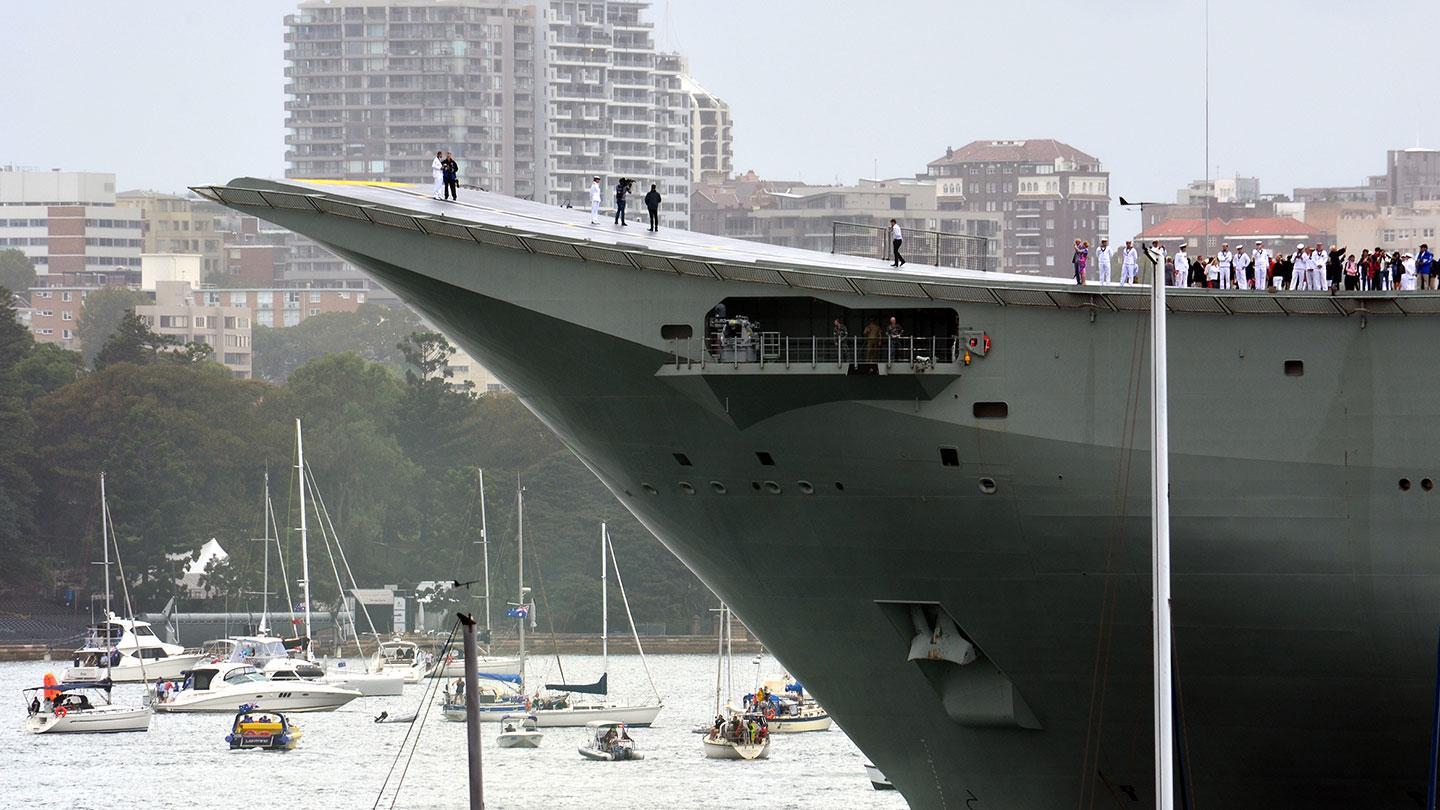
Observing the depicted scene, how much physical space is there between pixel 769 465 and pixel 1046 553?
3468 millimetres

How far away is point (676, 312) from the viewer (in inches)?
990

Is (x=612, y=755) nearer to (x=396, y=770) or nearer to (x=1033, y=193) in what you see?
(x=396, y=770)

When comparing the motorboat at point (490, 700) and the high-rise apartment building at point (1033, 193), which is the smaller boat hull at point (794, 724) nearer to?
the motorboat at point (490, 700)

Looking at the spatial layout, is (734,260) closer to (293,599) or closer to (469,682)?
(469,682)

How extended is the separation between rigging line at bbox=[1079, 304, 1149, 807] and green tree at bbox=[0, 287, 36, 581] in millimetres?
84539

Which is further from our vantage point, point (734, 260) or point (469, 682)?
point (734, 260)

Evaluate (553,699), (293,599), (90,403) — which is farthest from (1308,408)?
(90,403)

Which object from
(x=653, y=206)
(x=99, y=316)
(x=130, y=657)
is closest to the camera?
(x=653, y=206)

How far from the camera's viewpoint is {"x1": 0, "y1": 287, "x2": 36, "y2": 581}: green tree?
4013 inches

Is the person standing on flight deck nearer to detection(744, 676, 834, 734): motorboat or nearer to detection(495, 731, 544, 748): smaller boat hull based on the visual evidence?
detection(744, 676, 834, 734): motorboat

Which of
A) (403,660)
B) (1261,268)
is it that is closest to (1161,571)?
(1261,268)

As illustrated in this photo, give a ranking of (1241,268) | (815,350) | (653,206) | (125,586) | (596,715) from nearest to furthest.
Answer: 1. (815,350)
2. (1241,268)
3. (653,206)
4. (596,715)
5. (125,586)

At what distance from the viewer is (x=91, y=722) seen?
68.0 metres

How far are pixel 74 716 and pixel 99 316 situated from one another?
110490 mm
